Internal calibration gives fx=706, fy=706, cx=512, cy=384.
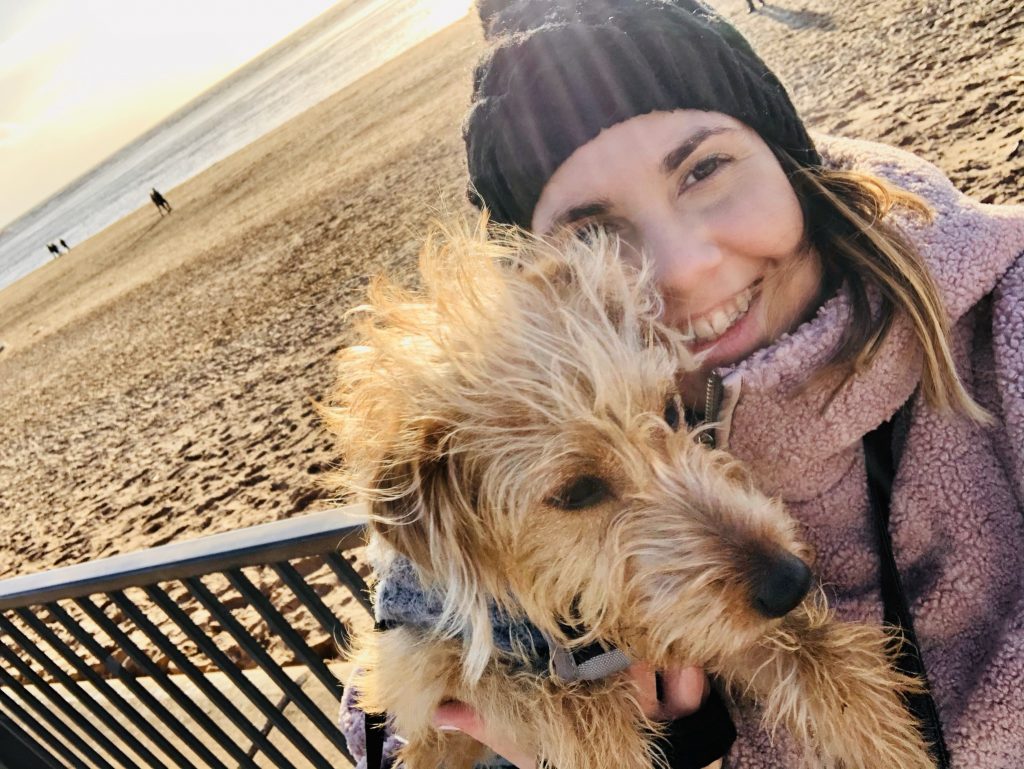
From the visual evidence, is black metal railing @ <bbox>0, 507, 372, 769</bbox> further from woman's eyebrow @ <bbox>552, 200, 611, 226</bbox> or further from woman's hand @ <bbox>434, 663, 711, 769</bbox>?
woman's eyebrow @ <bbox>552, 200, 611, 226</bbox>

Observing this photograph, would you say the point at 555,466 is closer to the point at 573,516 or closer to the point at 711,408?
the point at 573,516

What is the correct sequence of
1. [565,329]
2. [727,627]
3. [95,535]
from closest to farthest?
1. [727,627]
2. [565,329]
3. [95,535]

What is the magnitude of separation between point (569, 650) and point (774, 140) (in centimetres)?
141

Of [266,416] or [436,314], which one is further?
[266,416]

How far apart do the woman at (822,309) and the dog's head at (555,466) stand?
16 cm

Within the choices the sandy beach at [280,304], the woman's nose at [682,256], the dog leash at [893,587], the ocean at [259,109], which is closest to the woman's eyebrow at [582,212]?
the woman's nose at [682,256]

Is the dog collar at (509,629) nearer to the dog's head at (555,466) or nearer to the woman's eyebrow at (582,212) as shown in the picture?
the dog's head at (555,466)

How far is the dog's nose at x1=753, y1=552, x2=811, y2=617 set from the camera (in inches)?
61.4

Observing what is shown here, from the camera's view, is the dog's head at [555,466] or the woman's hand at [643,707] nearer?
the dog's head at [555,466]

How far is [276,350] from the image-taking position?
9.46 m

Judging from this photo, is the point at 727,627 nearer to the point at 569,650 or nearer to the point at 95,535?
the point at 569,650

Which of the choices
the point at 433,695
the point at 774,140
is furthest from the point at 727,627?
the point at 774,140

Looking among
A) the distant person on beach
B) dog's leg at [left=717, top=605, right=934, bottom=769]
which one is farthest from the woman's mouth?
the distant person on beach

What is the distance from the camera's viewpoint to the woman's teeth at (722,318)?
1722mm
